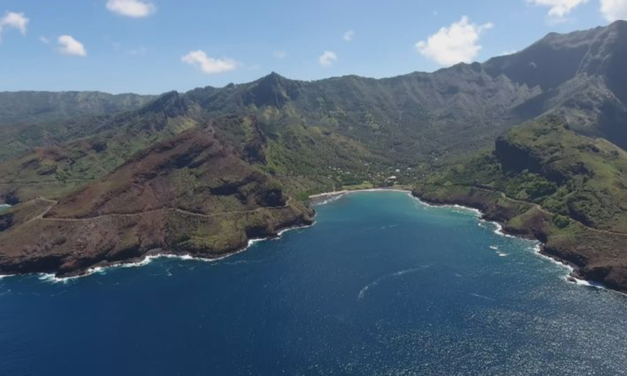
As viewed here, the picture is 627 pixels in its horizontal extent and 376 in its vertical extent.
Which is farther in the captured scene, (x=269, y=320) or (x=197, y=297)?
(x=197, y=297)

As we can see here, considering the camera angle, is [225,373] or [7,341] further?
[7,341]

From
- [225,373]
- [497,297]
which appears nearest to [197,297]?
[225,373]

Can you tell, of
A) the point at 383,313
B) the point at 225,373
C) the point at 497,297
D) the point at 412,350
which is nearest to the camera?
the point at 225,373

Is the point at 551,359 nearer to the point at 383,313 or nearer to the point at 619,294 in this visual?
the point at 383,313

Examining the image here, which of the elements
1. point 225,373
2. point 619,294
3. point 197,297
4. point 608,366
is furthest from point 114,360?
point 619,294

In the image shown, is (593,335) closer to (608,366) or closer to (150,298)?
(608,366)

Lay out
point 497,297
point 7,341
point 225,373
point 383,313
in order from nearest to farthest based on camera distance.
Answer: point 225,373
point 7,341
point 383,313
point 497,297

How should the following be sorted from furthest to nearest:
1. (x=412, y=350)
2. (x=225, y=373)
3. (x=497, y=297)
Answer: (x=497, y=297) < (x=412, y=350) < (x=225, y=373)

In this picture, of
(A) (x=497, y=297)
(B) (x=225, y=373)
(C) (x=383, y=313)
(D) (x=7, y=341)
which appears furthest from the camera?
(A) (x=497, y=297)
